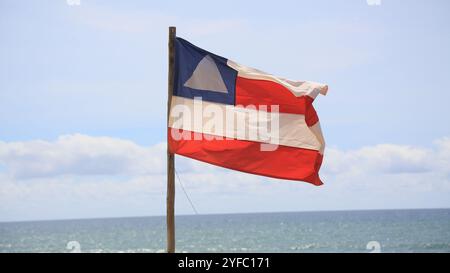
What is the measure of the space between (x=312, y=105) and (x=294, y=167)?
47.8 inches

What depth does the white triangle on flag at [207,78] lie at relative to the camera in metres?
13.8

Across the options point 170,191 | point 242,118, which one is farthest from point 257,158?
point 170,191

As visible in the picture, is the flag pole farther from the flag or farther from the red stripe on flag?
the red stripe on flag

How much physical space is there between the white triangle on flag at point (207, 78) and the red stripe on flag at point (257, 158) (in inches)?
35.8

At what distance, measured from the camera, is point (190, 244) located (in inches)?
2817

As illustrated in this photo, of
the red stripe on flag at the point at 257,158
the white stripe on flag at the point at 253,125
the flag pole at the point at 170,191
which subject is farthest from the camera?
the white stripe on flag at the point at 253,125

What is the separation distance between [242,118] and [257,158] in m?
0.82

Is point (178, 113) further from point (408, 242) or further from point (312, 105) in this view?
point (408, 242)

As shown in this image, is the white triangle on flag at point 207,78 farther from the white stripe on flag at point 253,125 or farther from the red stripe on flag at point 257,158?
the red stripe on flag at point 257,158

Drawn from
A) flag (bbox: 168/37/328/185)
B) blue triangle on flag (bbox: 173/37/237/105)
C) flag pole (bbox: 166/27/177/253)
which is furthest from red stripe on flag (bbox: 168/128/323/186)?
blue triangle on flag (bbox: 173/37/237/105)

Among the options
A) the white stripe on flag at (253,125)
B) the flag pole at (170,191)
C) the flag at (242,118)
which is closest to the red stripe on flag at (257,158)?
the flag at (242,118)

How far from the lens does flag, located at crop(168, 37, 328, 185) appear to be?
1362cm

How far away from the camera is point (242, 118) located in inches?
549
